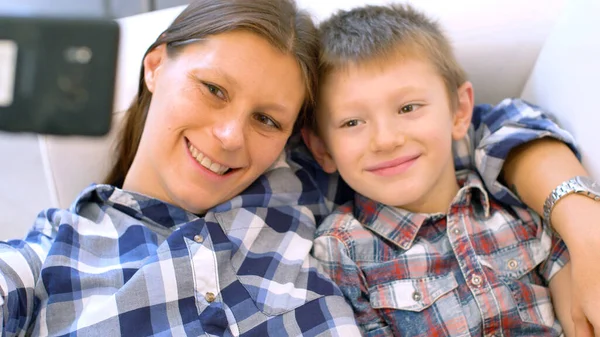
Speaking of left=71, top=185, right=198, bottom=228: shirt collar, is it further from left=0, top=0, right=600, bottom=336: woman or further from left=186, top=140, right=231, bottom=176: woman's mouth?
left=186, top=140, right=231, bottom=176: woman's mouth

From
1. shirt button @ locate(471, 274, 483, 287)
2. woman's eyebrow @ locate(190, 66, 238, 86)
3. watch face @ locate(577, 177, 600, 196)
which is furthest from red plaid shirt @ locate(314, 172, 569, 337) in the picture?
woman's eyebrow @ locate(190, 66, 238, 86)

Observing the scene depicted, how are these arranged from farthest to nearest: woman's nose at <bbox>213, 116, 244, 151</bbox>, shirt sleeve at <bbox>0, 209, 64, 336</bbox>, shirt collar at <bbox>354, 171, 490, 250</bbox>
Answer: shirt collar at <bbox>354, 171, 490, 250</bbox>
woman's nose at <bbox>213, 116, 244, 151</bbox>
shirt sleeve at <bbox>0, 209, 64, 336</bbox>

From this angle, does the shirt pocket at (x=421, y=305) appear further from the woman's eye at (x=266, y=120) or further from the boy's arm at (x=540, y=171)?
the woman's eye at (x=266, y=120)

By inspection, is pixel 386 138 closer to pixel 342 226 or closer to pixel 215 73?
pixel 342 226

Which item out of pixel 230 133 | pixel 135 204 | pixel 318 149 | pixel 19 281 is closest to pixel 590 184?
pixel 318 149

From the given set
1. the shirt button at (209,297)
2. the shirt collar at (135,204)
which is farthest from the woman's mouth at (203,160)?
the shirt button at (209,297)

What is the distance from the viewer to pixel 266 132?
103 centimetres

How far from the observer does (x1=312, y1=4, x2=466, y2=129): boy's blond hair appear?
3.35ft

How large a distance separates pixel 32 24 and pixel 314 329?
3.68 ft

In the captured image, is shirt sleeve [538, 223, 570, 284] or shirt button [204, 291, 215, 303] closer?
shirt button [204, 291, 215, 303]

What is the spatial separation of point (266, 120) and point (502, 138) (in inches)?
17.4

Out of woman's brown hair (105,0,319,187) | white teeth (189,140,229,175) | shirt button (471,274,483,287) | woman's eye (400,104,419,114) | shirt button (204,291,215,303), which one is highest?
woman's brown hair (105,0,319,187)

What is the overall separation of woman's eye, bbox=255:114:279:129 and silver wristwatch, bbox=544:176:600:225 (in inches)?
19.5

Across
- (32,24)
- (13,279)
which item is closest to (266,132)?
(13,279)
